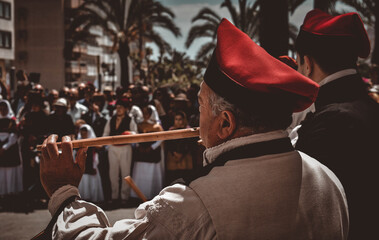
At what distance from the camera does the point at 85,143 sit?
71.0 inches

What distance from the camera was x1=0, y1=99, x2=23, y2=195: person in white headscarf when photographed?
7461mm

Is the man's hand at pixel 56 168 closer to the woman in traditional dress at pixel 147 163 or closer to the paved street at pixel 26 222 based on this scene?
the paved street at pixel 26 222

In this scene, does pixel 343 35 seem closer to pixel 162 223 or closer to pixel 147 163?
pixel 162 223

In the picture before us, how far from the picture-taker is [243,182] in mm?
1313

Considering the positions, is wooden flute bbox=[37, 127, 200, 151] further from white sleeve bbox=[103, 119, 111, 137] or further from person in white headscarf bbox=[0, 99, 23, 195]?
person in white headscarf bbox=[0, 99, 23, 195]

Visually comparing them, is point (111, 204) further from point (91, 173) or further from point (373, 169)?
point (373, 169)

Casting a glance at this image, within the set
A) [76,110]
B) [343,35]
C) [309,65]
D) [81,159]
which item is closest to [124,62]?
[76,110]

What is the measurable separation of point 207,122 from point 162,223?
408mm

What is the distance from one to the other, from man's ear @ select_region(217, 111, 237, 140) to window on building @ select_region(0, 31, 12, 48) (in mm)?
41188

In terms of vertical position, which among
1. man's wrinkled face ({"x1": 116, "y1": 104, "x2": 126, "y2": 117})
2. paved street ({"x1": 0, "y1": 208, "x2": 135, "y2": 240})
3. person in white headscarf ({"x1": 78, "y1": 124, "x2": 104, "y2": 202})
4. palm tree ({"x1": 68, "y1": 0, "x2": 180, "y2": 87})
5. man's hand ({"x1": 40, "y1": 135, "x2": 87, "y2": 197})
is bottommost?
paved street ({"x1": 0, "y1": 208, "x2": 135, "y2": 240})

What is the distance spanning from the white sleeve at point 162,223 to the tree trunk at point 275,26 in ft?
10.4

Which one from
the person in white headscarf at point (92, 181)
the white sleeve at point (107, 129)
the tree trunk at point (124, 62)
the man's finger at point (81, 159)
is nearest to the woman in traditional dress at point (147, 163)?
the white sleeve at point (107, 129)

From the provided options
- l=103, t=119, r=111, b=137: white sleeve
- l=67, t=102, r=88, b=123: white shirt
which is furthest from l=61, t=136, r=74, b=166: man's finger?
l=67, t=102, r=88, b=123: white shirt

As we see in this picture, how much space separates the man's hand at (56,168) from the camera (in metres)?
1.61
